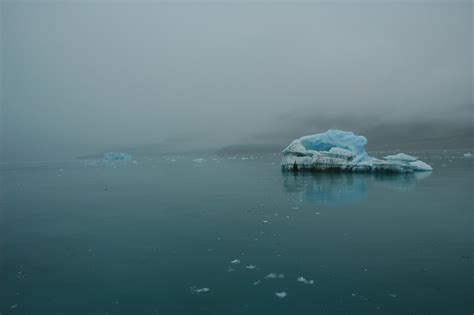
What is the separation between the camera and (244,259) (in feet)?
29.6

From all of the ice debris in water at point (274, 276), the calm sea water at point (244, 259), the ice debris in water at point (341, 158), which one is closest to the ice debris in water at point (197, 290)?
the calm sea water at point (244, 259)

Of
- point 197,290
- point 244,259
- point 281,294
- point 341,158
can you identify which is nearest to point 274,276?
point 281,294

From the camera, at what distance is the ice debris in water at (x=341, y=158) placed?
34.1 m

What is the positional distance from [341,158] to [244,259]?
93.5 ft

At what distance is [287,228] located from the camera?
12.2 meters

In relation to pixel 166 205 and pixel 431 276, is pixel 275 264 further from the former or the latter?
pixel 166 205

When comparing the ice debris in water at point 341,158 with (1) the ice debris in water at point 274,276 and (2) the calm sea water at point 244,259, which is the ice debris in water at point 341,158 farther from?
(1) the ice debris in water at point 274,276

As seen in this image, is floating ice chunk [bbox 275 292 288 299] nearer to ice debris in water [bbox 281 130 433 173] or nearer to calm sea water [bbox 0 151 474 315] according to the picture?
calm sea water [bbox 0 151 474 315]

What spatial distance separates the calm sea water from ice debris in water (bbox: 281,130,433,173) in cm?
1712

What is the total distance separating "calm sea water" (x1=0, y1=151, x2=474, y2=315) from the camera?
654 centimetres

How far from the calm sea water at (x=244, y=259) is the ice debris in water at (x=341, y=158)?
17.1 m

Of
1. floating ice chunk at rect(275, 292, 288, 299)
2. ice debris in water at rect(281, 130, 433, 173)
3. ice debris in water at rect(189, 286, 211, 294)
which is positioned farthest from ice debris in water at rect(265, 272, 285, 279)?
ice debris in water at rect(281, 130, 433, 173)

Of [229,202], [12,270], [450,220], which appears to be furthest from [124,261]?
[450,220]

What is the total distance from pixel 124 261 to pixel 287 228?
640cm
